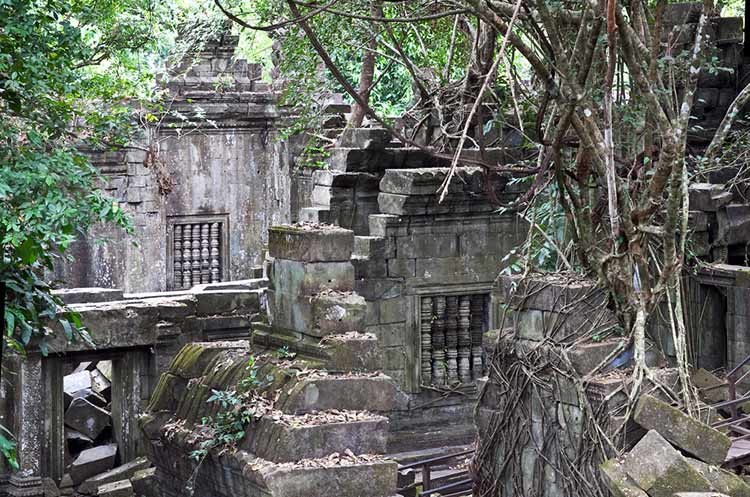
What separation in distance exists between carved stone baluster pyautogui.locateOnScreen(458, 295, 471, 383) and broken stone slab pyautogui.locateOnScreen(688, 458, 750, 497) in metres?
7.16

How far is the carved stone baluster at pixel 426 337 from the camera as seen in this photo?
15.5m

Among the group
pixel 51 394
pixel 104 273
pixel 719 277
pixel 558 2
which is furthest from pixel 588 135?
pixel 104 273

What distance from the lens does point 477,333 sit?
15.9 m

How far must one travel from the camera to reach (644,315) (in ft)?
32.8

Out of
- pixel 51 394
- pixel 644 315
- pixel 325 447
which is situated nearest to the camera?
pixel 325 447

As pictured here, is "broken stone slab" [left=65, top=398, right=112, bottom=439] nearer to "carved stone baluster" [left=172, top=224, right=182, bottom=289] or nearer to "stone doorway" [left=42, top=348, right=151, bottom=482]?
"stone doorway" [left=42, top=348, right=151, bottom=482]

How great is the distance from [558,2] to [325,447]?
3.86 m

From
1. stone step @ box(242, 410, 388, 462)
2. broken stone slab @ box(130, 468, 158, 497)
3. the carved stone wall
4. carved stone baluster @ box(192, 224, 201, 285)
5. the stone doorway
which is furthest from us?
carved stone baluster @ box(192, 224, 201, 285)

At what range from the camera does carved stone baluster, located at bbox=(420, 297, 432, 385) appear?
15.5 m

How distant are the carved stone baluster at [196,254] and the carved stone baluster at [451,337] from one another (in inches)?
323

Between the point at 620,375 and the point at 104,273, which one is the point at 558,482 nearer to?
the point at 620,375

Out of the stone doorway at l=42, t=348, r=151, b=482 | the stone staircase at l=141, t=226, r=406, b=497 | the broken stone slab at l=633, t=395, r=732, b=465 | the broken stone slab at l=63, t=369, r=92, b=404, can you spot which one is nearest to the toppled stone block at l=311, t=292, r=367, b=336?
the stone staircase at l=141, t=226, r=406, b=497

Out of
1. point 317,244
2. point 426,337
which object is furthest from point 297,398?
point 426,337

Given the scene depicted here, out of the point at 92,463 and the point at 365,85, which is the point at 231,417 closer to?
the point at 92,463
